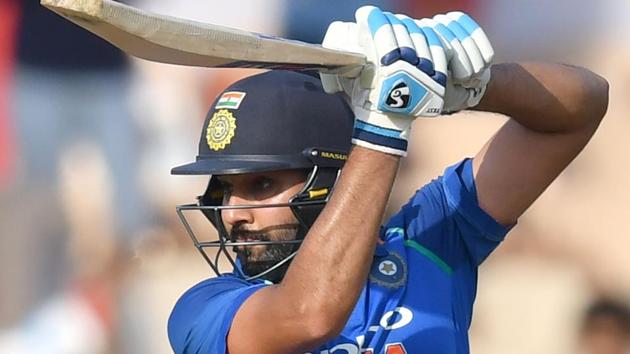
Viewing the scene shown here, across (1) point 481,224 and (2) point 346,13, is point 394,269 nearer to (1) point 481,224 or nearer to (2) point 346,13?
(1) point 481,224

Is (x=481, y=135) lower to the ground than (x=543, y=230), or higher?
higher

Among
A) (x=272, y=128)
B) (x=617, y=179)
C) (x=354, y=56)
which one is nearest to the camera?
(x=354, y=56)

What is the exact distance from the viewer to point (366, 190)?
1.57m

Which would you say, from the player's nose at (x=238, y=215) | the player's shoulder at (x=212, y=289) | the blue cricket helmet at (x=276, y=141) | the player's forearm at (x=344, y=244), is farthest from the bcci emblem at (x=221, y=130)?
the player's forearm at (x=344, y=244)

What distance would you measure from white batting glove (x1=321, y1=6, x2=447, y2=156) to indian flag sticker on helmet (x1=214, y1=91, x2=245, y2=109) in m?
0.43

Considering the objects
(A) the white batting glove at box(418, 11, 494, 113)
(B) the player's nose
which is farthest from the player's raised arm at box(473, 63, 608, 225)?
(B) the player's nose

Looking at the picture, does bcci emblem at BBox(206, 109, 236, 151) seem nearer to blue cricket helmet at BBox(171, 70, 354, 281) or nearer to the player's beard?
blue cricket helmet at BBox(171, 70, 354, 281)

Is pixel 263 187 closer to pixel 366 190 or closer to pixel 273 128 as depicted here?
pixel 273 128

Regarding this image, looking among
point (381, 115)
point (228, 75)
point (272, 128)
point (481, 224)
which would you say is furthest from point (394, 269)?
point (228, 75)

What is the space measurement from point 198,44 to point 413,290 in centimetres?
68

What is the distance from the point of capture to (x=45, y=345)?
3287 mm

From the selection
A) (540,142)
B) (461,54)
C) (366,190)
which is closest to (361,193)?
(366,190)

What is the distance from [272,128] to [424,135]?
3.77 feet

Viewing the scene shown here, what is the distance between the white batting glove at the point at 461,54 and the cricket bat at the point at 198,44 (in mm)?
149
